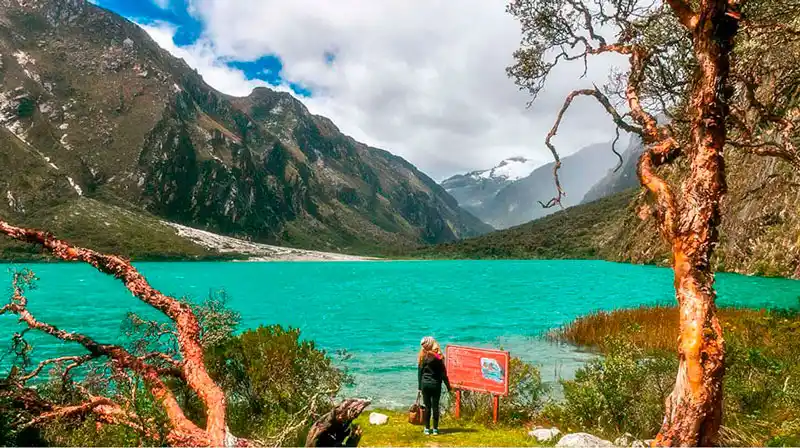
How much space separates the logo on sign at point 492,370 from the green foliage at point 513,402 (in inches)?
46.9

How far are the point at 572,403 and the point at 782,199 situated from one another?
78491 millimetres

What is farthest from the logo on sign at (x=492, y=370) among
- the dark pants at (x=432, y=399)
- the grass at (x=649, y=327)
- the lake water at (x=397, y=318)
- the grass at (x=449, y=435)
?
the grass at (x=649, y=327)

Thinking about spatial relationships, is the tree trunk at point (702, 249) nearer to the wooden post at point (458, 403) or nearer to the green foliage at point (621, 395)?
the green foliage at point (621, 395)

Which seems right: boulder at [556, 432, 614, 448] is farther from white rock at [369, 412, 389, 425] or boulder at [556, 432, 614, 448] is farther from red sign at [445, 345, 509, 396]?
white rock at [369, 412, 389, 425]

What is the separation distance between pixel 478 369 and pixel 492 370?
41cm

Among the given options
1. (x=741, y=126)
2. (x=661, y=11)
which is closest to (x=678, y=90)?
(x=661, y=11)

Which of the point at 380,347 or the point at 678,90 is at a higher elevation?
the point at 678,90

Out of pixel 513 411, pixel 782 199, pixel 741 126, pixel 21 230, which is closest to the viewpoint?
pixel 21 230

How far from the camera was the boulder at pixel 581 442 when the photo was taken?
9.31 metres

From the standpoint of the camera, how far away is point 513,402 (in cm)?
1367

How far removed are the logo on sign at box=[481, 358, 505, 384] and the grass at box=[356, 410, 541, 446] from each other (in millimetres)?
1159

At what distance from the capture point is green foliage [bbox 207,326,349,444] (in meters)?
11.1

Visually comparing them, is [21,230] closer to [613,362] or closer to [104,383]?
[104,383]

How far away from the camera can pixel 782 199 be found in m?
71.6
